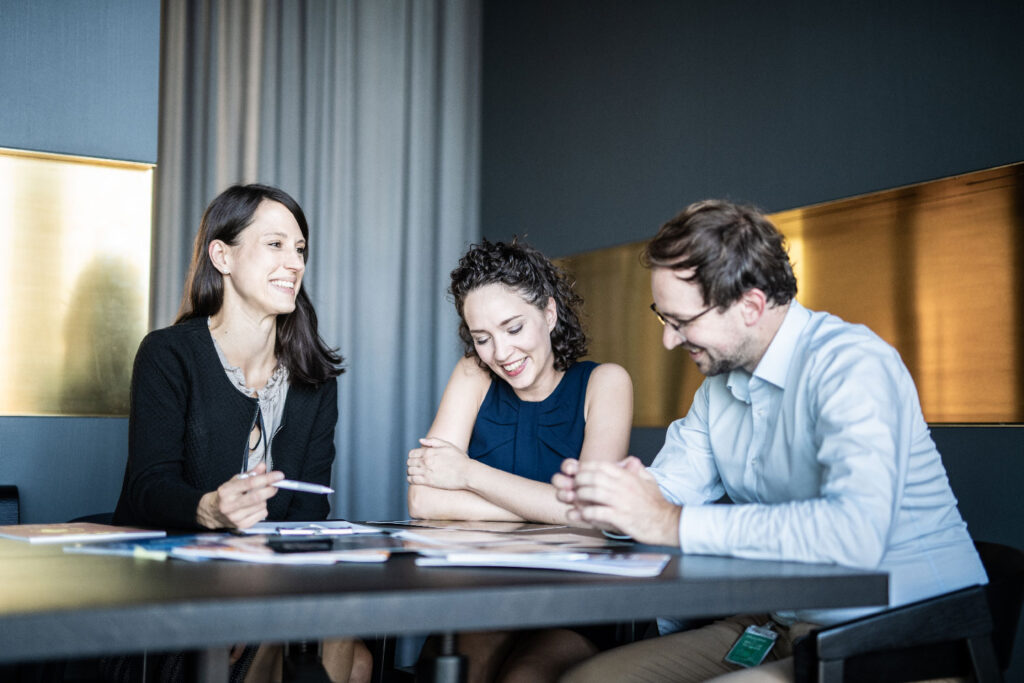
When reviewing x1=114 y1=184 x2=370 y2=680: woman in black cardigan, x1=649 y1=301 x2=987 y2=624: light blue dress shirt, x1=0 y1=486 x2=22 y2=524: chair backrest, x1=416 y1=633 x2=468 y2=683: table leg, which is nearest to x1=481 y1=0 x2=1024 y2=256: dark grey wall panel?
x1=649 y1=301 x2=987 y2=624: light blue dress shirt

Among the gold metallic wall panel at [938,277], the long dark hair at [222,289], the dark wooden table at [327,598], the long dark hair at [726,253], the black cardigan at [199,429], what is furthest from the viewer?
the long dark hair at [222,289]

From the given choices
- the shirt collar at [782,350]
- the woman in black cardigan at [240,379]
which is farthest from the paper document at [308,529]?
the shirt collar at [782,350]

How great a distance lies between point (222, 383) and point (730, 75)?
1.96m

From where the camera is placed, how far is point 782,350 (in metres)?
1.65

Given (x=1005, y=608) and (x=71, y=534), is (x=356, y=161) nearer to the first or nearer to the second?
(x=71, y=534)

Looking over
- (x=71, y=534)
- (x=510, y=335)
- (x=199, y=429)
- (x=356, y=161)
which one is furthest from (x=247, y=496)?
(x=356, y=161)

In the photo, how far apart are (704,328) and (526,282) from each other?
0.93m

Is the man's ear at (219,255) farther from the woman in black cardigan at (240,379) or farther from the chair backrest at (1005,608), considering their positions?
the chair backrest at (1005,608)

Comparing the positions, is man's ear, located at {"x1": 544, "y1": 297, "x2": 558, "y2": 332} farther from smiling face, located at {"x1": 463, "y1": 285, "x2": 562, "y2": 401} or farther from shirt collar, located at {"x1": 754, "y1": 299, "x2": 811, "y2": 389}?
shirt collar, located at {"x1": 754, "y1": 299, "x2": 811, "y2": 389}

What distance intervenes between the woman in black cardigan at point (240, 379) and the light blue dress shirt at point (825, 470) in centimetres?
89

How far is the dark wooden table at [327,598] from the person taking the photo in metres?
0.84

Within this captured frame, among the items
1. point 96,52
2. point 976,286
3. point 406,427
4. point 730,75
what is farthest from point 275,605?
point 406,427

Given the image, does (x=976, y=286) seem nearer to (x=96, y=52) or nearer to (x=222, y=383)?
(x=222, y=383)

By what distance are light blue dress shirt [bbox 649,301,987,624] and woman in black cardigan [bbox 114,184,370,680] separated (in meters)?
0.89
